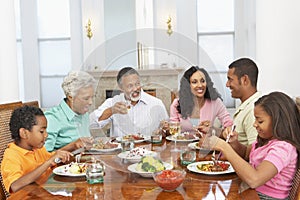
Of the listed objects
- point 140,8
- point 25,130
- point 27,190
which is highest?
point 140,8

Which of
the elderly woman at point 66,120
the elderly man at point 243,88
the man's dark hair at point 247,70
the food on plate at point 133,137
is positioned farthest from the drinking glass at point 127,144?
the man's dark hair at point 247,70

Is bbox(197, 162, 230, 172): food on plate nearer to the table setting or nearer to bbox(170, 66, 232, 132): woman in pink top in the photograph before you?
the table setting

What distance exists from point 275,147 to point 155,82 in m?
0.50

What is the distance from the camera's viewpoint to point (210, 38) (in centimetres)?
551

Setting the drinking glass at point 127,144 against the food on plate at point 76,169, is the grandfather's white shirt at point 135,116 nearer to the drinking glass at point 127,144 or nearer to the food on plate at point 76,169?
the drinking glass at point 127,144

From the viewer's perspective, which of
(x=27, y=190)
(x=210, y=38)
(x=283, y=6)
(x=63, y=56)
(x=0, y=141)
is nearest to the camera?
(x=27, y=190)

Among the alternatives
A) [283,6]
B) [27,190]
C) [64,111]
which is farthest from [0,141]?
[283,6]

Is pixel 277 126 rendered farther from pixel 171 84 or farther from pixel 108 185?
pixel 108 185

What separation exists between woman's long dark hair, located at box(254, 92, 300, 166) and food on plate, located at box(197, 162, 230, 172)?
8.7 inches

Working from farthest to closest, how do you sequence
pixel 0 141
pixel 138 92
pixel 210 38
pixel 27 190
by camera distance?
1. pixel 210 38
2. pixel 0 141
3. pixel 138 92
4. pixel 27 190

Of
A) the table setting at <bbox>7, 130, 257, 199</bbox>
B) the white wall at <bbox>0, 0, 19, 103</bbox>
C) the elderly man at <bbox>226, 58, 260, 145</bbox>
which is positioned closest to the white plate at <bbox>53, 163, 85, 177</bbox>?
the table setting at <bbox>7, 130, 257, 199</bbox>

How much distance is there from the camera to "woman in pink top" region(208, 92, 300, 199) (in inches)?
51.5

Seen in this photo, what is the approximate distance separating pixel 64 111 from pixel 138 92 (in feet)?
2.78

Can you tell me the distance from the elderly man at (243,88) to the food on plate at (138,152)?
0.70 m
